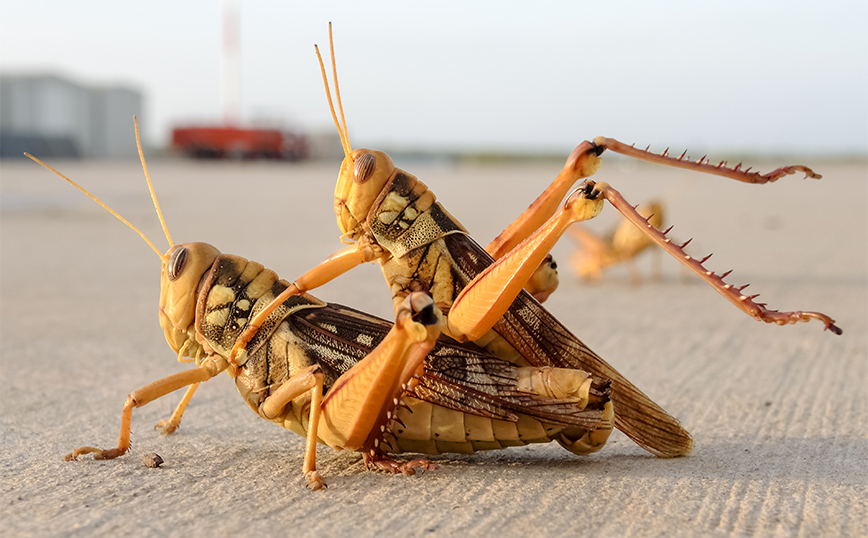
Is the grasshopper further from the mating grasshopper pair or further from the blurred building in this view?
the blurred building

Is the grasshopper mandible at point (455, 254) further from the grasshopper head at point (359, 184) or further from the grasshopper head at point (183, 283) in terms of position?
the grasshopper head at point (183, 283)

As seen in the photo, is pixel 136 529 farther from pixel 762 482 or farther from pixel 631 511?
pixel 762 482

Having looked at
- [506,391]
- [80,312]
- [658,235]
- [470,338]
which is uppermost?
[658,235]

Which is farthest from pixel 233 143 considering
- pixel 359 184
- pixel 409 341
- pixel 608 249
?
pixel 409 341

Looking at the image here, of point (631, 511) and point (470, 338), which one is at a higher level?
point (470, 338)

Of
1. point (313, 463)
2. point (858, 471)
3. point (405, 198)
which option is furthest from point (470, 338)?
point (858, 471)

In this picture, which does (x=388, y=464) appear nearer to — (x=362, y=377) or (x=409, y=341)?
(x=362, y=377)
